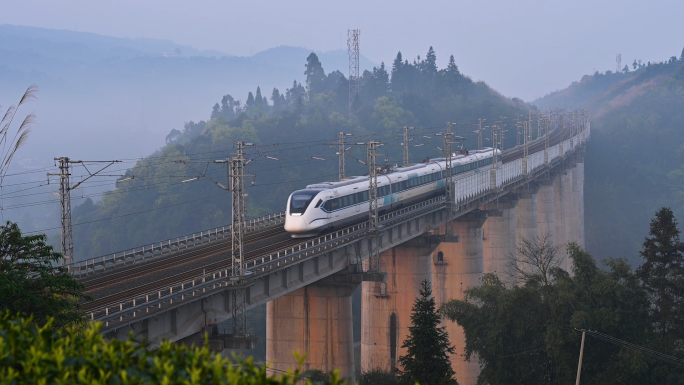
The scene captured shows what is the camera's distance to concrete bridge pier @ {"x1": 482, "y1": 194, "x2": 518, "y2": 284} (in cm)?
10244

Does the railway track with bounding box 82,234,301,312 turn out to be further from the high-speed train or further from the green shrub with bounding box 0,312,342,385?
the green shrub with bounding box 0,312,342,385

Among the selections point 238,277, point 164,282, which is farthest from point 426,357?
point 164,282

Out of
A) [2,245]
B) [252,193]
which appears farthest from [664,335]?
[252,193]

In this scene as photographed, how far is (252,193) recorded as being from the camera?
181m

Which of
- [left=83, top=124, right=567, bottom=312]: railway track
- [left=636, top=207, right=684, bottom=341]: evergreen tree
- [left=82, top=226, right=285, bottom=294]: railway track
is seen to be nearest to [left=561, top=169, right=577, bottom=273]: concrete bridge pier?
[left=636, top=207, right=684, bottom=341]: evergreen tree

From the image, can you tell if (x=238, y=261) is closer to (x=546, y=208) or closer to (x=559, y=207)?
(x=546, y=208)

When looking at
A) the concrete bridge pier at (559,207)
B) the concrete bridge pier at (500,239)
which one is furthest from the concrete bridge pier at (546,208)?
the concrete bridge pier at (500,239)

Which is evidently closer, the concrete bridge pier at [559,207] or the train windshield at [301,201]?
the train windshield at [301,201]

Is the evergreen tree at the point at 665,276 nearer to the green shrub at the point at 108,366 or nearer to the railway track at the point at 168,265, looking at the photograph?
the railway track at the point at 168,265

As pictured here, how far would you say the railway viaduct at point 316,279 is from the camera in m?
34.7

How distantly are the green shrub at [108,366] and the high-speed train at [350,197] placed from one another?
3819cm

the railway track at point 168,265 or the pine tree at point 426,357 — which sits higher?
the railway track at point 168,265

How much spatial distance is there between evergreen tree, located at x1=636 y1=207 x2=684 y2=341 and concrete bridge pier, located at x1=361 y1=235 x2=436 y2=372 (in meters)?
25.3

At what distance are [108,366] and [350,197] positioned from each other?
44291mm
